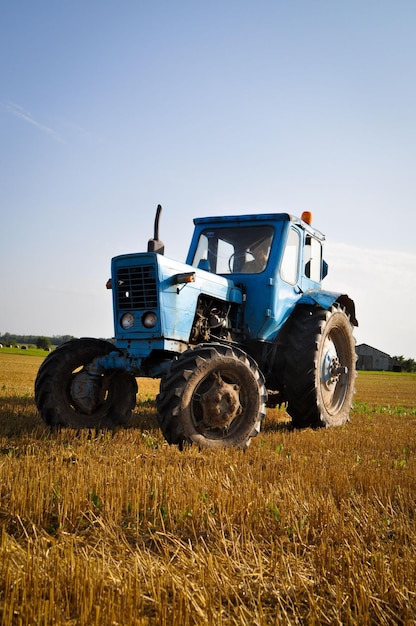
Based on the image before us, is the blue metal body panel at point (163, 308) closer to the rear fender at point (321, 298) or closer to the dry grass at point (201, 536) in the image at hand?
the dry grass at point (201, 536)

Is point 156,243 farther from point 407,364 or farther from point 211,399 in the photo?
point 407,364

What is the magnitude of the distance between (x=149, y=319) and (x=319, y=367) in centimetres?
247

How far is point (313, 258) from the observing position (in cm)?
867

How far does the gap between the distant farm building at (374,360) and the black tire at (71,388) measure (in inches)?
2697

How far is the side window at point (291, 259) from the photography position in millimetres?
7519

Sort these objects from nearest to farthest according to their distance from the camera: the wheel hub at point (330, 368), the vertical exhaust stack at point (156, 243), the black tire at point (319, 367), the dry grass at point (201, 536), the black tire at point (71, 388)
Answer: the dry grass at point (201, 536) → the vertical exhaust stack at point (156, 243) → the black tire at point (71, 388) → the black tire at point (319, 367) → the wheel hub at point (330, 368)

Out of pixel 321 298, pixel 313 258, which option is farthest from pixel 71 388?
pixel 313 258

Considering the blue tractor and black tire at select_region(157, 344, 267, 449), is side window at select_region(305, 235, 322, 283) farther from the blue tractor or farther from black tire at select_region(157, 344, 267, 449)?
black tire at select_region(157, 344, 267, 449)

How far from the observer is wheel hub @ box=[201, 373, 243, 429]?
566 cm

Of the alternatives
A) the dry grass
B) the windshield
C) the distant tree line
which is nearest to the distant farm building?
the distant tree line

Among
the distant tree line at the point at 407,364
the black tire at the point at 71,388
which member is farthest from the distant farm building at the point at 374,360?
the black tire at the point at 71,388

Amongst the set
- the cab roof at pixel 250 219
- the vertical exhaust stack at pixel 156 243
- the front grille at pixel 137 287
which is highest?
the cab roof at pixel 250 219

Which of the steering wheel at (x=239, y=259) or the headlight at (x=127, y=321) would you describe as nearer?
the headlight at (x=127, y=321)

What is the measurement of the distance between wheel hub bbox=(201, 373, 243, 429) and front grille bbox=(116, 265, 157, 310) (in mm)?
1138
